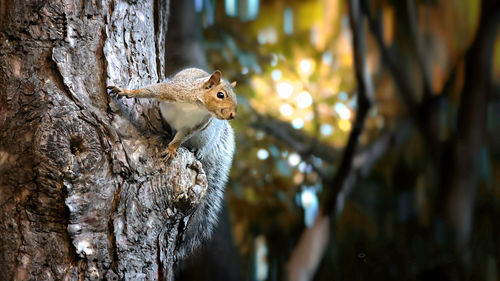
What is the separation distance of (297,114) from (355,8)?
42cm

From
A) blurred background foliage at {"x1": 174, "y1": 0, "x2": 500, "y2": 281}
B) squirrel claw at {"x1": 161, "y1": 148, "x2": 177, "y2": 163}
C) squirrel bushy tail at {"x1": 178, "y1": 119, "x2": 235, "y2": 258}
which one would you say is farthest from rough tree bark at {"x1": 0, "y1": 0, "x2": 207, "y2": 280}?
blurred background foliage at {"x1": 174, "y1": 0, "x2": 500, "y2": 281}

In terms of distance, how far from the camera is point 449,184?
151 cm

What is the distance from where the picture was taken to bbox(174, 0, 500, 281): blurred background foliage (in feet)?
4.74

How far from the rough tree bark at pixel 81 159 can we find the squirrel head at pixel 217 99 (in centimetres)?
8

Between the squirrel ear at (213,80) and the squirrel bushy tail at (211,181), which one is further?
the squirrel bushy tail at (211,181)

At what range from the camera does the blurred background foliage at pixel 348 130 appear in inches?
56.9

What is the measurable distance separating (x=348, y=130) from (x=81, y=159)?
107cm

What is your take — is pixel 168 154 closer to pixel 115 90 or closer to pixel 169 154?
pixel 169 154

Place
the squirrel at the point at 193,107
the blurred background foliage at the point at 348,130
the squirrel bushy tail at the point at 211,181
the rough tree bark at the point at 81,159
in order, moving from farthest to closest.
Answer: the blurred background foliage at the point at 348,130
the squirrel bushy tail at the point at 211,181
the squirrel at the point at 193,107
the rough tree bark at the point at 81,159

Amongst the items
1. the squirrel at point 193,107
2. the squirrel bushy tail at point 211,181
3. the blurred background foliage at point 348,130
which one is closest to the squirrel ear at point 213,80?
the squirrel at point 193,107

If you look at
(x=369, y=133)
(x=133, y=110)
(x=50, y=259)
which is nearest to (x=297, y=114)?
(x=369, y=133)

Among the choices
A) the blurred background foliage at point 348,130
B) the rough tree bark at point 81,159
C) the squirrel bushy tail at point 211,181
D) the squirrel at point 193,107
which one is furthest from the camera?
the blurred background foliage at point 348,130

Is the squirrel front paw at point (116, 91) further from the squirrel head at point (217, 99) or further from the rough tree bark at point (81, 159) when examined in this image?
the squirrel head at point (217, 99)

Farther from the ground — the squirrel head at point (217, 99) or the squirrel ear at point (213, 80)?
the squirrel ear at point (213, 80)
